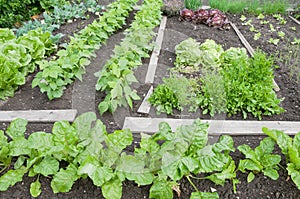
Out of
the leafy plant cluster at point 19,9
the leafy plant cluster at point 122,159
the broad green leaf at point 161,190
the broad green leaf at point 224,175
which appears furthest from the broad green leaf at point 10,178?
the leafy plant cluster at point 19,9

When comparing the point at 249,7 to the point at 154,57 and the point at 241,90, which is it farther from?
the point at 241,90

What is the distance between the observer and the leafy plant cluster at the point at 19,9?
4.50 m

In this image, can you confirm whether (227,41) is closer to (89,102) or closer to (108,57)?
(108,57)

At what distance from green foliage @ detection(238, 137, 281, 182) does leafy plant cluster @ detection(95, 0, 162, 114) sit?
1085mm

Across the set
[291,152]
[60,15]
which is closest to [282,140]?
[291,152]

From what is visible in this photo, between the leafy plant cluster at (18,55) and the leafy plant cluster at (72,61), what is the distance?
0.16 meters

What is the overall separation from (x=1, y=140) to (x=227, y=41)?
3.19m

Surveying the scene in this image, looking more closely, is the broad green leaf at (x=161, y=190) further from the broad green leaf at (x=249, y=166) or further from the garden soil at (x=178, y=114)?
the broad green leaf at (x=249, y=166)

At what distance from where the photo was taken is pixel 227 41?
439 centimetres

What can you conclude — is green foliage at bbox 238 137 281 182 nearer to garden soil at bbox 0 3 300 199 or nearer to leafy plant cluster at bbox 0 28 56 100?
garden soil at bbox 0 3 300 199

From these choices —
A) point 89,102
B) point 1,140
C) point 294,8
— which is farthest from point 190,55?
point 294,8

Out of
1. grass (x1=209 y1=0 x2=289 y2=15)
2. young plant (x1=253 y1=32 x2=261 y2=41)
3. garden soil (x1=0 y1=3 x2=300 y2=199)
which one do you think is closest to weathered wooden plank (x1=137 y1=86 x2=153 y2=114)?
garden soil (x1=0 y1=3 x2=300 y2=199)

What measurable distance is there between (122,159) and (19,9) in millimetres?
3600

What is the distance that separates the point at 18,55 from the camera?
10.3ft
